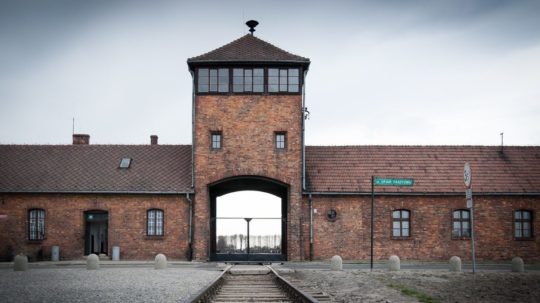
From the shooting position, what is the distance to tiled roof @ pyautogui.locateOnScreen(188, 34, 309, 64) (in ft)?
95.5

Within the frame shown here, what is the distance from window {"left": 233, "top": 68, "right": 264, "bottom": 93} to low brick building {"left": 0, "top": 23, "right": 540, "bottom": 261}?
48mm

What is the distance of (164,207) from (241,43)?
8874 mm

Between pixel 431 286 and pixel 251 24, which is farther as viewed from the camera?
pixel 251 24

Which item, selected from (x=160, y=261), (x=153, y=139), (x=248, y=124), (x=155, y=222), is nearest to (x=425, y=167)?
(x=248, y=124)

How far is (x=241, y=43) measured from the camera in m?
30.8

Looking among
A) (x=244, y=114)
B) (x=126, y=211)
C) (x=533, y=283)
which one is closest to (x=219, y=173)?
(x=244, y=114)

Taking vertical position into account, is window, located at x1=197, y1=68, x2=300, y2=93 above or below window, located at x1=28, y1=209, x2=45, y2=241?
above

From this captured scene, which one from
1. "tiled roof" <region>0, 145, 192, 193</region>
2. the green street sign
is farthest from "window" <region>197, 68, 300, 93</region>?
the green street sign

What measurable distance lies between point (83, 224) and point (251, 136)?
925 cm

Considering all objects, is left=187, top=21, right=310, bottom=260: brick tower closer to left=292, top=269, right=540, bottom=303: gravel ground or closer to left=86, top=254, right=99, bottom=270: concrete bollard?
left=86, top=254, right=99, bottom=270: concrete bollard

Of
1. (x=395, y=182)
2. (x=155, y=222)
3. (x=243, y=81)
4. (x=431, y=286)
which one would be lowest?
(x=431, y=286)

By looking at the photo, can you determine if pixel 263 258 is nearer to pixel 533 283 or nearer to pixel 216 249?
pixel 216 249

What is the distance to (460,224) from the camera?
30.3m

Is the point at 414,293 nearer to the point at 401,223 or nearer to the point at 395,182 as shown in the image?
the point at 395,182
